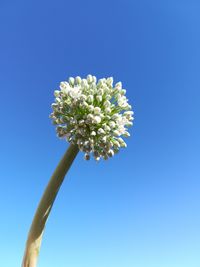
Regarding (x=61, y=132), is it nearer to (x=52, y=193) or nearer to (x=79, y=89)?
(x=79, y=89)

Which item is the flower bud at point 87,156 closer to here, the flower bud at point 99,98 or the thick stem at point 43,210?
the thick stem at point 43,210

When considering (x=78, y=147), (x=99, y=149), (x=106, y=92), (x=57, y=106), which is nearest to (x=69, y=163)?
(x=78, y=147)

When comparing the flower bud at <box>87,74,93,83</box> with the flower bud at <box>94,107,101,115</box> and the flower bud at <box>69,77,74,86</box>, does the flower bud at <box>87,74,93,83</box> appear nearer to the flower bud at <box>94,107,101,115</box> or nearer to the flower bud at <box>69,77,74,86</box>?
the flower bud at <box>69,77,74,86</box>

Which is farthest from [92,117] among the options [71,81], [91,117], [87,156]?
[71,81]

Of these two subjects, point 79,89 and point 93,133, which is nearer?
point 93,133

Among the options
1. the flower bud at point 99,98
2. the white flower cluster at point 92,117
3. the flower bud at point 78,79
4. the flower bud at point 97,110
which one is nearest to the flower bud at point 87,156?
the white flower cluster at point 92,117
